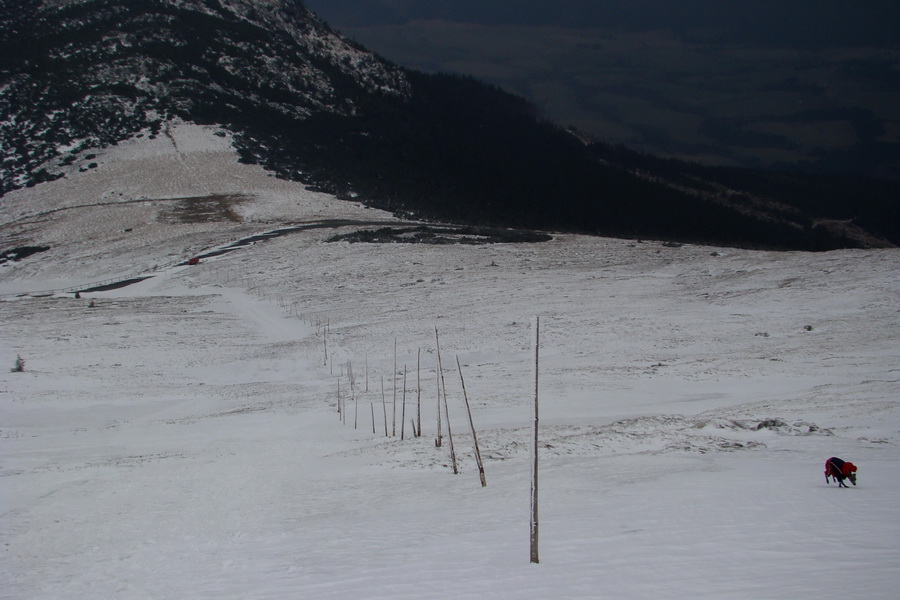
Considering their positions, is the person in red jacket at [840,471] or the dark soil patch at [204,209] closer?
the person in red jacket at [840,471]

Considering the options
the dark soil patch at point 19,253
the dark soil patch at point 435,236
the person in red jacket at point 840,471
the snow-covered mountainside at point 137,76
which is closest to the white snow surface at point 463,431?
the person in red jacket at point 840,471

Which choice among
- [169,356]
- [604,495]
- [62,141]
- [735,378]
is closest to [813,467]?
[604,495]

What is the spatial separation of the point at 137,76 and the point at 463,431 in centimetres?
15208

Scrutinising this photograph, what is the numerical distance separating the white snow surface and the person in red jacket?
19.5 inches

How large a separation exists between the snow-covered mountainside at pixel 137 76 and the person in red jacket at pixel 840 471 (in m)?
124

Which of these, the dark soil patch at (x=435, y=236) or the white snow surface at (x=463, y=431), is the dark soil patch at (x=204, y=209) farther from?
the white snow surface at (x=463, y=431)

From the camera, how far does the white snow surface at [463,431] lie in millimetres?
9961

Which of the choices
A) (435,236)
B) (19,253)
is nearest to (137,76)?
(19,253)

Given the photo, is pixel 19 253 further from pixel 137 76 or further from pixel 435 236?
pixel 137 76

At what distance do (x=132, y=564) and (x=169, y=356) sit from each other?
25.2 metres

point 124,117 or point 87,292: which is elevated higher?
point 124,117

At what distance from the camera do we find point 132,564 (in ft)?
36.4

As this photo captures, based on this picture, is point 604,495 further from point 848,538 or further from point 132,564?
point 132,564

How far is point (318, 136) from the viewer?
502 feet
